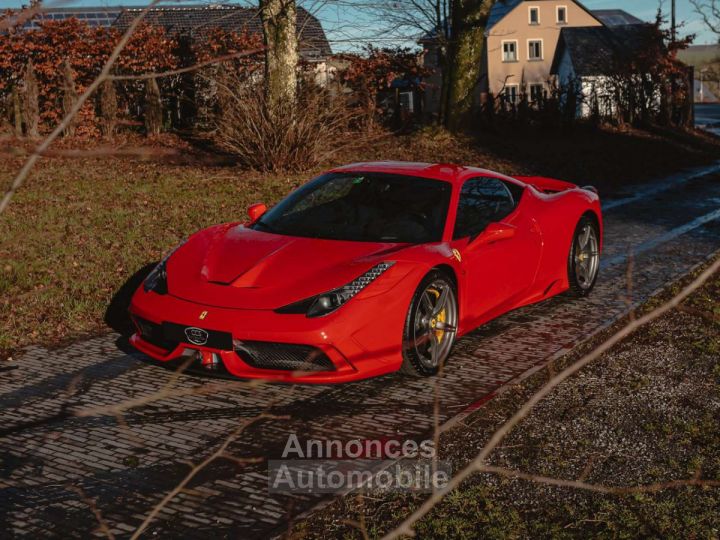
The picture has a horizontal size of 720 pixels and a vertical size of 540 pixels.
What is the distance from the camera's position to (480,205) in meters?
6.73

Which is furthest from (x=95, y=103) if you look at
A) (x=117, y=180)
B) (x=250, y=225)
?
(x=250, y=225)

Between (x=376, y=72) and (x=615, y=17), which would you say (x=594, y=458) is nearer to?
(x=376, y=72)

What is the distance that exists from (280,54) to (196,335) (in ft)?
37.4

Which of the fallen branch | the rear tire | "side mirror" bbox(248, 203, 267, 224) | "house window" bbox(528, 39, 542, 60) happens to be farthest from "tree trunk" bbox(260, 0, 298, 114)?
"house window" bbox(528, 39, 542, 60)

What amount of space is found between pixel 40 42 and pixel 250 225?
50.4 feet

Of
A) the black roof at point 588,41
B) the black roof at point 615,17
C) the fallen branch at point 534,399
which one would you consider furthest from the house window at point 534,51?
the fallen branch at point 534,399

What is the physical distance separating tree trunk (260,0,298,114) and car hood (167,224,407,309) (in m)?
8.66

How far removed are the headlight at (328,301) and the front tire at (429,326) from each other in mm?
367

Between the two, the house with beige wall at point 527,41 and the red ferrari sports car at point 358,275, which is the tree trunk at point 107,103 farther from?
the house with beige wall at point 527,41

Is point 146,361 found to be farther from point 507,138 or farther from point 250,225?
point 507,138

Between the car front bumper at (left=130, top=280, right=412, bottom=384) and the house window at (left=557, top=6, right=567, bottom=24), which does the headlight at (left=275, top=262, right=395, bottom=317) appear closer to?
the car front bumper at (left=130, top=280, right=412, bottom=384)

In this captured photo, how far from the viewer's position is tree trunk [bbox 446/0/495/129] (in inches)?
829

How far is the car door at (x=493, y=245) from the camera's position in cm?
618

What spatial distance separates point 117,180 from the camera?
557 inches
